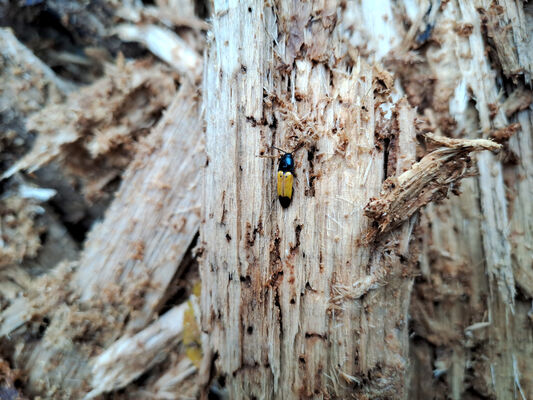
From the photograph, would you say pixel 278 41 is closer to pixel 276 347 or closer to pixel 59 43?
pixel 276 347

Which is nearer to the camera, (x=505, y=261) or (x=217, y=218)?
(x=217, y=218)

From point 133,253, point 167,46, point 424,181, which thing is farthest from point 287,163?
point 167,46

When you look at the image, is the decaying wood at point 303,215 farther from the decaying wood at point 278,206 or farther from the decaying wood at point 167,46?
the decaying wood at point 167,46

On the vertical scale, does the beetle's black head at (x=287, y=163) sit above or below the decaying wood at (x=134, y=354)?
above

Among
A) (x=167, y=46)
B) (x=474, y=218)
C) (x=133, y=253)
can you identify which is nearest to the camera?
(x=474, y=218)

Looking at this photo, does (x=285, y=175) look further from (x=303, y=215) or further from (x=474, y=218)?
(x=474, y=218)

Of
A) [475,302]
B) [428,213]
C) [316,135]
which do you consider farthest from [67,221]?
[475,302]

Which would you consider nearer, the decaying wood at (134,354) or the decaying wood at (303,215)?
the decaying wood at (303,215)

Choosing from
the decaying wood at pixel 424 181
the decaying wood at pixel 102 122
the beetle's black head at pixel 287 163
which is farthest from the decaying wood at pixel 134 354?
the decaying wood at pixel 424 181
